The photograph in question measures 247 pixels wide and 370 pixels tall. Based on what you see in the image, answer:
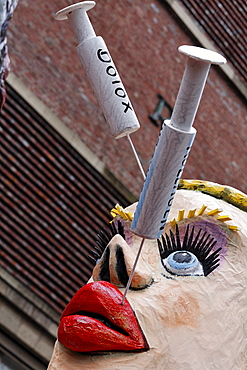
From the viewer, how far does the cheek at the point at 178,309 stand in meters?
2.91

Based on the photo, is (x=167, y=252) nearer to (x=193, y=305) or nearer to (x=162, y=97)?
(x=193, y=305)

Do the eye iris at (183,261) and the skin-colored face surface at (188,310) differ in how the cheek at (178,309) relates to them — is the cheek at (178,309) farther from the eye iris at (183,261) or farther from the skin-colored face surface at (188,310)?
the eye iris at (183,261)

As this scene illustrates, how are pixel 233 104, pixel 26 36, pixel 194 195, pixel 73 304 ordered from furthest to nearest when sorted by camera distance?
pixel 233 104 < pixel 26 36 < pixel 194 195 < pixel 73 304

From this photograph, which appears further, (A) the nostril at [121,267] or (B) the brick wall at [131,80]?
(B) the brick wall at [131,80]

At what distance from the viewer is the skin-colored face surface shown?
287cm

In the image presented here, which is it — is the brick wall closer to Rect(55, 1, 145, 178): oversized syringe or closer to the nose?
Rect(55, 1, 145, 178): oversized syringe

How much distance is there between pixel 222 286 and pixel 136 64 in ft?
22.6

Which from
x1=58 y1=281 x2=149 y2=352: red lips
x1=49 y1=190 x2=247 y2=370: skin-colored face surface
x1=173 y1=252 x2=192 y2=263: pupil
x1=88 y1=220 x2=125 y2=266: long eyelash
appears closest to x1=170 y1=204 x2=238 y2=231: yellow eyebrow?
x1=49 y1=190 x2=247 y2=370: skin-colored face surface

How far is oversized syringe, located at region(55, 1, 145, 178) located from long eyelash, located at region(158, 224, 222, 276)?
319mm

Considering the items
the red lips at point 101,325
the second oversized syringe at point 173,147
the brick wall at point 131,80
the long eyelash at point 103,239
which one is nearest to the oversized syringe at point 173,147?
the second oversized syringe at point 173,147

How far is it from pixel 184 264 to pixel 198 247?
88 mm

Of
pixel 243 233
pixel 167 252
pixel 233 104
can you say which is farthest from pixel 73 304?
pixel 233 104

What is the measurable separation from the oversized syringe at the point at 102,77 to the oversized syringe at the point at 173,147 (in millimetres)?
366

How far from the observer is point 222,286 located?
303cm
